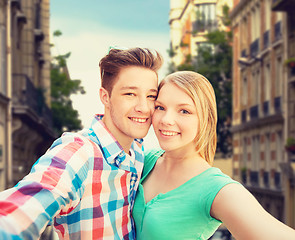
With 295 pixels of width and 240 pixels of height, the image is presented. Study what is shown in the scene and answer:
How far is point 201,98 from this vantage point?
317 cm

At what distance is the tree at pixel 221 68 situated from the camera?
1662 inches

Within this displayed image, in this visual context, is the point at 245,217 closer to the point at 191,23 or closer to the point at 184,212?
the point at 184,212

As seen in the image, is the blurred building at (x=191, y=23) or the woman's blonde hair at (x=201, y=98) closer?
the woman's blonde hair at (x=201, y=98)

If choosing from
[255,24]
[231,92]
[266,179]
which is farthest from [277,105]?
[231,92]

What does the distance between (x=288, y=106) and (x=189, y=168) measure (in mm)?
24701

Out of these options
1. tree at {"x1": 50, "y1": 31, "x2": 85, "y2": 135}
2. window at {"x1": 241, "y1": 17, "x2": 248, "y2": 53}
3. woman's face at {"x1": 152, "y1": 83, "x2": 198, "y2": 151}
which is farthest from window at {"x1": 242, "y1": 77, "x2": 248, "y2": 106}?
woman's face at {"x1": 152, "y1": 83, "x2": 198, "y2": 151}

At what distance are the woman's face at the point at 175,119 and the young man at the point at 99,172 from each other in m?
0.07

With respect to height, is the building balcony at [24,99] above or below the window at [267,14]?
below

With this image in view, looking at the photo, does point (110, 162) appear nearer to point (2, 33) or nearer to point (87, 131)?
point (87, 131)

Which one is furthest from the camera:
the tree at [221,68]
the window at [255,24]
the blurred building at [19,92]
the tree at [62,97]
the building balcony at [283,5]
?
the tree at [221,68]

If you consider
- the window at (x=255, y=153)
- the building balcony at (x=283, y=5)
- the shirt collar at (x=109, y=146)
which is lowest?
the window at (x=255, y=153)

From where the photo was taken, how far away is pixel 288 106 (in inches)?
1076

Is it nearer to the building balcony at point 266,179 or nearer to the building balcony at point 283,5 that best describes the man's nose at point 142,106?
the building balcony at point 283,5

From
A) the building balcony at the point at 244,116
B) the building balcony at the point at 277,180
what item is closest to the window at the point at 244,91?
the building balcony at the point at 244,116
